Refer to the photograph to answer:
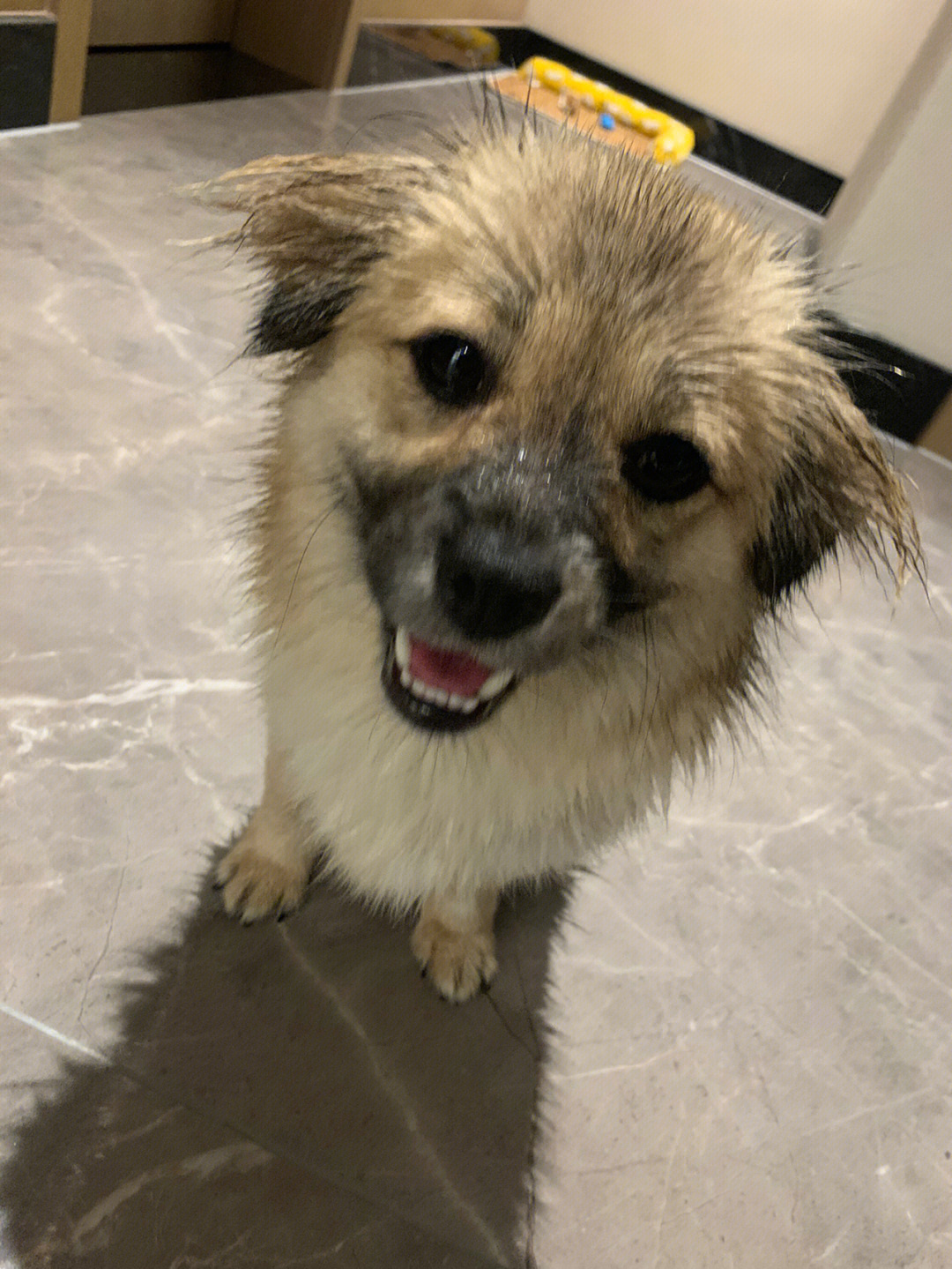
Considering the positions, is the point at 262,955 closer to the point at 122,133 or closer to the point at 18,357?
the point at 18,357

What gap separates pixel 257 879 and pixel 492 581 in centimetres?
79

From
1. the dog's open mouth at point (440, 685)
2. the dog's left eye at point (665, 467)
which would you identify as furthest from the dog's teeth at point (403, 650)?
the dog's left eye at point (665, 467)

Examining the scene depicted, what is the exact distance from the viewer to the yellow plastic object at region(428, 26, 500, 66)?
489 centimetres

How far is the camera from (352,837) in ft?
4.37

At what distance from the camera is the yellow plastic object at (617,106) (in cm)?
479

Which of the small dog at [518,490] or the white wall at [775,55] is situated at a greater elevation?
the white wall at [775,55]

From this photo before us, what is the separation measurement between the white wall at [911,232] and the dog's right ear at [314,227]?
7.01 feet

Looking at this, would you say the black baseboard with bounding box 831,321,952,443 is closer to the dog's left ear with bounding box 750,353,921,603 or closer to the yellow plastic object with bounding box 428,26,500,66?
the dog's left ear with bounding box 750,353,921,603

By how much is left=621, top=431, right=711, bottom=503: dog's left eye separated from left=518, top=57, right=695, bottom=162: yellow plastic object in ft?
14.2

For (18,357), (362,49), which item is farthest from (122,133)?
(362,49)

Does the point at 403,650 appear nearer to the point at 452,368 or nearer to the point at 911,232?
the point at 452,368

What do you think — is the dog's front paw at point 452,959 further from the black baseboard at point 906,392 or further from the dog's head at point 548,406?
the black baseboard at point 906,392

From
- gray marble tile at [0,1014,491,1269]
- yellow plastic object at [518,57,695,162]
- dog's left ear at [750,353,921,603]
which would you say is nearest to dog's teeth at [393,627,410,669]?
dog's left ear at [750,353,921,603]

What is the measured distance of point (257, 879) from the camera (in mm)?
1438
